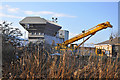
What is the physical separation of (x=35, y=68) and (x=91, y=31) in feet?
35.8

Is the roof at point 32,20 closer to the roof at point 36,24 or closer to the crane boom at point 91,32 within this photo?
the roof at point 36,24

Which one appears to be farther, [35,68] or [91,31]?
[91,31]

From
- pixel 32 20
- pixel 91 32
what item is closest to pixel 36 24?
pixel 32 20

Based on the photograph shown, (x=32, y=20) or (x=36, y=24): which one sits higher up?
(x=32, y=20)

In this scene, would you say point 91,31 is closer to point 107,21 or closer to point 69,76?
point 107,21

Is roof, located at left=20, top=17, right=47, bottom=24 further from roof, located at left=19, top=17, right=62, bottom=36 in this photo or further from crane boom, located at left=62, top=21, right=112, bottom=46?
crane boom, located at left=62, top=21, right=112, bottom=46

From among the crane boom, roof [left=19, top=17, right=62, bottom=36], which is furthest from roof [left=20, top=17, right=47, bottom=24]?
the crane boom

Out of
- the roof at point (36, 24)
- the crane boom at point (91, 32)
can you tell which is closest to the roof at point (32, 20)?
the roof at point (36, 24)

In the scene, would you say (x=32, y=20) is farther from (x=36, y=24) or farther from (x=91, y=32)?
(x=91, y=32)

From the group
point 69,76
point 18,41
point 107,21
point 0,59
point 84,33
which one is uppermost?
Answer: point 107,21

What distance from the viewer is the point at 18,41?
23.6 feet

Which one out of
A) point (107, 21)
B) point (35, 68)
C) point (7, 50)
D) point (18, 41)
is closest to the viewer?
point (35, 68)

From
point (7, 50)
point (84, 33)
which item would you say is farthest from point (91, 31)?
point (7, 50)

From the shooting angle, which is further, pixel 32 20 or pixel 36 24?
pixel 36 24
